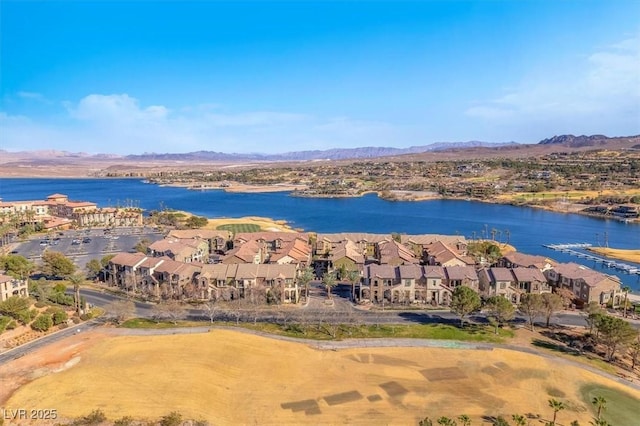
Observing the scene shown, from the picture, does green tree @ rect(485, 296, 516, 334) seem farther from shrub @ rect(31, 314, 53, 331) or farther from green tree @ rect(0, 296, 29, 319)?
green tree @ rect(0, 296, 29, 319)

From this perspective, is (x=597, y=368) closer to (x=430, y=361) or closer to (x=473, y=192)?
(x=430, y=361)

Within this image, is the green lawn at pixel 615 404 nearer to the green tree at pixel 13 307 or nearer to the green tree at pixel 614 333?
the green tree at pixel 614 333

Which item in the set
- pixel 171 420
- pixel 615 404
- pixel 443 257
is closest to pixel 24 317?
pixel 171 420

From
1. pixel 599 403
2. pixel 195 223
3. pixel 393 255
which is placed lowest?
pixel 599 403

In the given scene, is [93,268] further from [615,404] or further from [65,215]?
[65,215]

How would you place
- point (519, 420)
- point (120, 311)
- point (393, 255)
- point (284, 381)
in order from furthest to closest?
point (393, 255)
point (120, 311)
point (284, 381)
point (519, 420)

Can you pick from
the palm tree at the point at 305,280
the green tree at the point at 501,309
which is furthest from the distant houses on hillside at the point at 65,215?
the green tree at the point at 501,309

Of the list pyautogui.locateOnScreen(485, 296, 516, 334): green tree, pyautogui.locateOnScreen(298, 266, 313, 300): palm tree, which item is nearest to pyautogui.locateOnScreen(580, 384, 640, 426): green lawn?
pyautogui.locateOnScreen(485, 296, 516, 334): green tree

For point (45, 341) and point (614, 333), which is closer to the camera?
point (614, 333)
